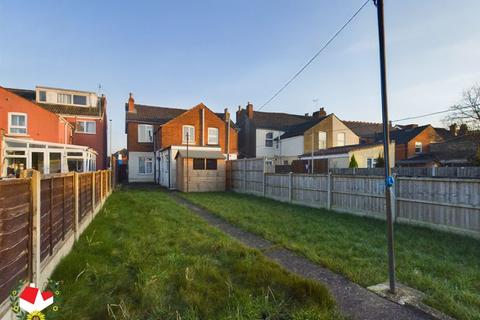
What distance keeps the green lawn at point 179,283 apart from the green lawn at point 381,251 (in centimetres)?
127

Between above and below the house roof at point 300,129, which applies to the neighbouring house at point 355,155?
below

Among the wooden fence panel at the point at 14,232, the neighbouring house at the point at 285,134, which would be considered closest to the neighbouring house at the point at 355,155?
the neighbouring house at the point at 285,134

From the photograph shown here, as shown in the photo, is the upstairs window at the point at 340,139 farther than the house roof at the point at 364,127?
No

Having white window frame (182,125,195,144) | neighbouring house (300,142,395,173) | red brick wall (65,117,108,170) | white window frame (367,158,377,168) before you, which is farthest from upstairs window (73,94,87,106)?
white window frame (367,158,377,168)

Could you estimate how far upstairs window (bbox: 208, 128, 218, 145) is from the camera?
28469 millimetres

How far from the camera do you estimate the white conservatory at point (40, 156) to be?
674 inches

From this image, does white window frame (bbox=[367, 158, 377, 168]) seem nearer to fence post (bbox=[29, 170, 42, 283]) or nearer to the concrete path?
the concrete path

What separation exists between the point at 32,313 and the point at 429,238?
7978 millimetres

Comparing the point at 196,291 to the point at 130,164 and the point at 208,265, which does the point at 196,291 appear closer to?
the point at 208,265

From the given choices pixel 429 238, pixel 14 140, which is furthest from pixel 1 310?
pixel 14 140

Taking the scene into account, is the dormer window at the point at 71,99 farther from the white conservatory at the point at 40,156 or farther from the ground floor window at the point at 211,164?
Result: the ground floor window at the point at 211,164

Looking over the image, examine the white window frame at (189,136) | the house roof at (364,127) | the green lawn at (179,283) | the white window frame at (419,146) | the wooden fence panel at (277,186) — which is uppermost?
the house roof at (364,127)

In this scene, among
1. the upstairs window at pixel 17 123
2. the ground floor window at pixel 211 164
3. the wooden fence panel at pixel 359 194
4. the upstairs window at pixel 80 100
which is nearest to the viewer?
the wooden fence panel at pixel 359 194

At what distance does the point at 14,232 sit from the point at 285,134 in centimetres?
3232
